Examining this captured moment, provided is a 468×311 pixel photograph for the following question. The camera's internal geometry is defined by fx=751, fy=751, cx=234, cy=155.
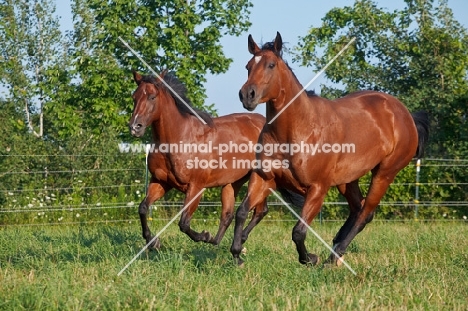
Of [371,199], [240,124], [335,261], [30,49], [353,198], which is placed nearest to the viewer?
[335,261]

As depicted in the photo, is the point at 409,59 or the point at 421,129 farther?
the point at 409,59

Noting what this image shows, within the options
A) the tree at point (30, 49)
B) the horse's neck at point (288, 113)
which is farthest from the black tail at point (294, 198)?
the tree at point (30, 49)

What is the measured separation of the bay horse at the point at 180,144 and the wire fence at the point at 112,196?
A: 4755 millimetres

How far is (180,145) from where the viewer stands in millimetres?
9258

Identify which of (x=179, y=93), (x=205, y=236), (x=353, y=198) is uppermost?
(x=179, y=93)

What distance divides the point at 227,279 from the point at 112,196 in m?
9.26

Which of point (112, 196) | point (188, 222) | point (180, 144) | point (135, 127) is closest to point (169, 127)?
point (180, 144)

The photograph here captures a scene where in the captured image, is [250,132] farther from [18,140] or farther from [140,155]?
[18,140]

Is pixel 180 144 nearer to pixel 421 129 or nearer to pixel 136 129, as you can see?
pixel 136 129

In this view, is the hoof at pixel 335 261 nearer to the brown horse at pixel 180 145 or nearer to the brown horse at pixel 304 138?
the brown horse at pixel 304 138

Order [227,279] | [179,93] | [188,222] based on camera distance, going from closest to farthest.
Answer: [227,279] < [188,222] < [179,93]

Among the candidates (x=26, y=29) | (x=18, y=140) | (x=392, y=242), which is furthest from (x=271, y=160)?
(x=26, y=29)

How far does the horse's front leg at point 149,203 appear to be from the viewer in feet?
29.7

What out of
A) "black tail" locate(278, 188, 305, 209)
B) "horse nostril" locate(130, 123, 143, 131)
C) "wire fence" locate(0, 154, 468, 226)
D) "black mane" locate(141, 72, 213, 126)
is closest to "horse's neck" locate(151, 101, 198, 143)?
"black mane" locate(141, 72, 213, 126)
